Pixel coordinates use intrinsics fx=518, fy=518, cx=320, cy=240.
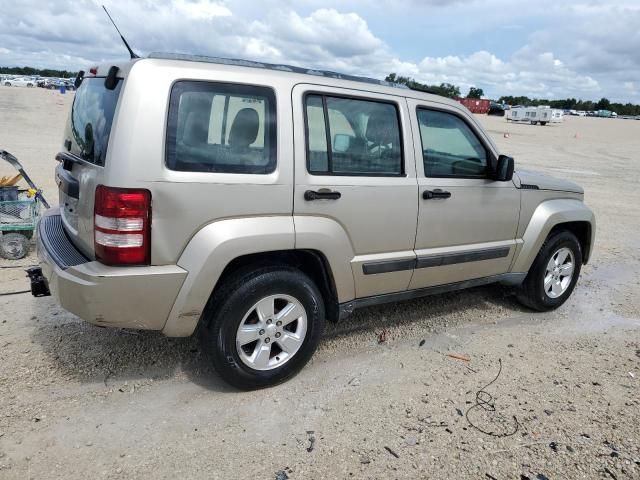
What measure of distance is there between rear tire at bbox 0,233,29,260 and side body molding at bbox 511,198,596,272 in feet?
15.8

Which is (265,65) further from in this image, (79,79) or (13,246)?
(13,246)

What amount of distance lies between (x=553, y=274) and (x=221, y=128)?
11.4 ft

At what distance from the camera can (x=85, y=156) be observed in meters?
3.09

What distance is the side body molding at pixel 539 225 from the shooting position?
4496 mm

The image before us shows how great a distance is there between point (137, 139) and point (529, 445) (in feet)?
8.87

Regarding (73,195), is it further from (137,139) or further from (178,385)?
(178,385)

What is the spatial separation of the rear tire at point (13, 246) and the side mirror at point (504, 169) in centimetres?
464

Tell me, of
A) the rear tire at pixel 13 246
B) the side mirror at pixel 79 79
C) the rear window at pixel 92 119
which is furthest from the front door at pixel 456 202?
the rear tire at pixel 13 246

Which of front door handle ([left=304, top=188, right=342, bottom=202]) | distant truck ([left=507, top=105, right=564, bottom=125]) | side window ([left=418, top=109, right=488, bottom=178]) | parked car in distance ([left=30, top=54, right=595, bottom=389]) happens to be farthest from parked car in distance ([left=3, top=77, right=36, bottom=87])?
front door handle ([left=304, top=188, right=342, bottom=202])

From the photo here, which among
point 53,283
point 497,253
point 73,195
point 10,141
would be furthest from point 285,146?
point 10,141

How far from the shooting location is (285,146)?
10.2ft

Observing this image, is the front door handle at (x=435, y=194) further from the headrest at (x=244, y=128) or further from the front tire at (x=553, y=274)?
the front tire at (x=553, y=274)

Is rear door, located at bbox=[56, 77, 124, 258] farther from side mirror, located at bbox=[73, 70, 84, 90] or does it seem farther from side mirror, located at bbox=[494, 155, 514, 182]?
side mirror, located at bbox=[494, 155, 514, 182]

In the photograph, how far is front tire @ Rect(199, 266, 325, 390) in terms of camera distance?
10.0ft
